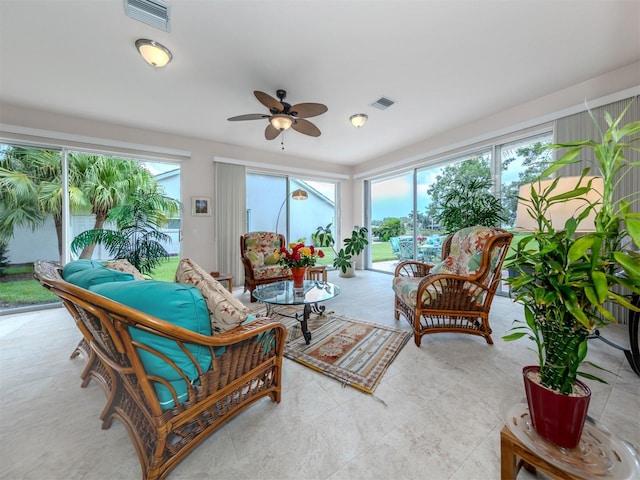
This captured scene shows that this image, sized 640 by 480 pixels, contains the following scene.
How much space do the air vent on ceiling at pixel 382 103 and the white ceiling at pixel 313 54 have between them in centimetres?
8

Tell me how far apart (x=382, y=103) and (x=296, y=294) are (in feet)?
8.53

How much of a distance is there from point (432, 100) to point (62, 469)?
14.1 feet

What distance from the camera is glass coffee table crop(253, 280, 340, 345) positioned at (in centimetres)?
223

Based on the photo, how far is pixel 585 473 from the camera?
2.43 feet

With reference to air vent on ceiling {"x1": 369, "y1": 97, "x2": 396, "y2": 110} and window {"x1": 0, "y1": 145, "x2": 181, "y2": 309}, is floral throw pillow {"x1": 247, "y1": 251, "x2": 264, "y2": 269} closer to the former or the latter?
window {"x1": 0, "y1": 145, "x2": 181, "y2": 309}

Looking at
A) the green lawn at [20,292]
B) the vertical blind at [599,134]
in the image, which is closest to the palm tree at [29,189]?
the green lawn at [20,292]

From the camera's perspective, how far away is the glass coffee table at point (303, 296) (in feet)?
7.30

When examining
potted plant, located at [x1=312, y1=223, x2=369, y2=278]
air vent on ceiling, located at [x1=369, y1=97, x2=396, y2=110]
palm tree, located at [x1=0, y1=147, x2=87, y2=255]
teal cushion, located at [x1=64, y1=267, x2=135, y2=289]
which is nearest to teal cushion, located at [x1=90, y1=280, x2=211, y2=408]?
teal cushion, located at [x1=64, y1=267, x2=135, y2=289]

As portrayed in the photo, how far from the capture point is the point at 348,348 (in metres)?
2.13

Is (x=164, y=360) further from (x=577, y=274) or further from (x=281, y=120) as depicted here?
(x=281, y=120)

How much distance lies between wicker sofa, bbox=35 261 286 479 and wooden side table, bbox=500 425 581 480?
1.07 meters

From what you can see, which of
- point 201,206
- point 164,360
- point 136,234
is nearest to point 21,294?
point 136,234

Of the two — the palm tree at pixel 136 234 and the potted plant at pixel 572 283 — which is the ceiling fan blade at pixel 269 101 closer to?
the potted plant at pixel 572 283

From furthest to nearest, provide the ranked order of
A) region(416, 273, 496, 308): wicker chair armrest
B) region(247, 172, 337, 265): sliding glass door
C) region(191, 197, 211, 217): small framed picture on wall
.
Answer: region(247, 172, 337, 265): sliding glass door < region(191, 197, 211, 217): small framed picture on wall < region(416, 273, 496, 308): wicker chair armrest
